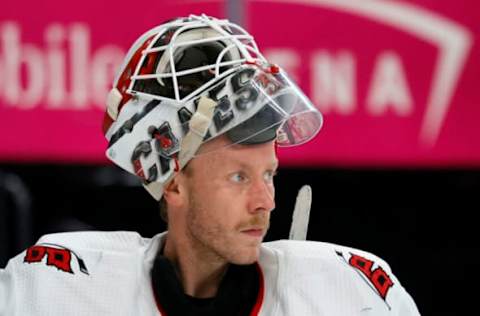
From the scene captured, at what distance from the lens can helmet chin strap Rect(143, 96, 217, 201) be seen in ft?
8.34

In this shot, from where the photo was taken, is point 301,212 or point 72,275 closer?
point 72,275

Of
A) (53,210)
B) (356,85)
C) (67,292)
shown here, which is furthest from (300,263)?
(53,210)

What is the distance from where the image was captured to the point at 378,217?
465cm

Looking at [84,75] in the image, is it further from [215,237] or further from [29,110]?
[215,237]

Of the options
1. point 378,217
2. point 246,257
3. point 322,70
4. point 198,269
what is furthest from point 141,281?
point 378,217

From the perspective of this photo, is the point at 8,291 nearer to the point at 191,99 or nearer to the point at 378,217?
the point at 191,99

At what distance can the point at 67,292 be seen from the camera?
2621mm

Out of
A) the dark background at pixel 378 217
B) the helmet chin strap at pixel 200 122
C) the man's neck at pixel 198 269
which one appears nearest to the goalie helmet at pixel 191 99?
the helmet chin strap at pixel 200 122

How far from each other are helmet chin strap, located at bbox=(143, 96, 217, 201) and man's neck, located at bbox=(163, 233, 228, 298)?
17 cm

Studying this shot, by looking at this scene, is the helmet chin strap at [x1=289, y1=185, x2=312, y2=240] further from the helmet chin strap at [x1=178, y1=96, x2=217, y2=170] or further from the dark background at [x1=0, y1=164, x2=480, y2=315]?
the dark background at [x1=0, y1=164, x2=480, y2=315]

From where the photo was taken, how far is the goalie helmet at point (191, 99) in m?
2.55

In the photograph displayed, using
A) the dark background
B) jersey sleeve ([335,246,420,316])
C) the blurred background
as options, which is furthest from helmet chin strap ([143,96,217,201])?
the dark background

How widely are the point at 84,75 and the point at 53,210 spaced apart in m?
0.92

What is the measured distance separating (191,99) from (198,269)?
34cm
